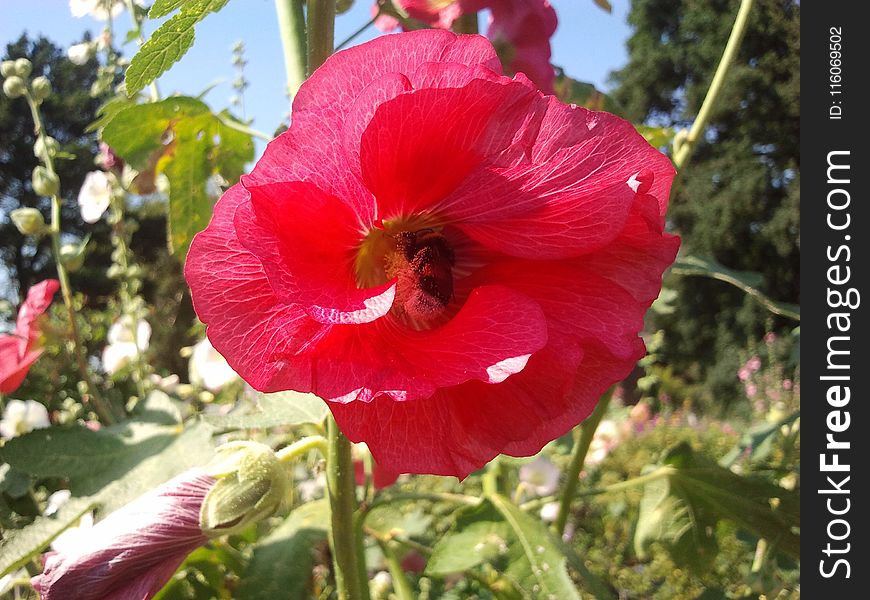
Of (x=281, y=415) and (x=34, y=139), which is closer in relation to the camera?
(x=281, y=415)

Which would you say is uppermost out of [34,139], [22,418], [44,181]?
[34,139]

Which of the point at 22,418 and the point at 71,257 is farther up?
the point at 71,257

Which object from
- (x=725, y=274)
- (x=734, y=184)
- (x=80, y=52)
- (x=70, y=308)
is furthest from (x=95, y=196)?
(x=734, y=184)

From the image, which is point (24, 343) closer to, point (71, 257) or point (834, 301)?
point (71, 257)

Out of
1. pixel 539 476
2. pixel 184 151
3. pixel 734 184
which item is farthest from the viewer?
pixel 734 184

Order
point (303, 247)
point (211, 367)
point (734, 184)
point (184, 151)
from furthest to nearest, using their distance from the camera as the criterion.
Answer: point (734, 184), point (211, 367), point (184, 151), point (303, 247)

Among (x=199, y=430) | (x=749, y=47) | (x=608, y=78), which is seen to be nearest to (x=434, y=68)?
(x=199, y=430)
